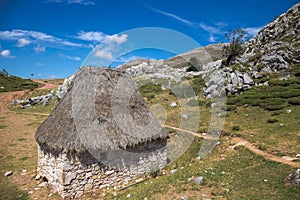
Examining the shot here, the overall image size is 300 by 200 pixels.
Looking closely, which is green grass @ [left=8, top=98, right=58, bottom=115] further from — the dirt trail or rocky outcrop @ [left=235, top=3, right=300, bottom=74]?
rocky outcrop @ [left=235, top=3, right=300, bottom=74]

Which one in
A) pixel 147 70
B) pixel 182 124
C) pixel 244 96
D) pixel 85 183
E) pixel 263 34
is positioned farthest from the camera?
pixel 147 70

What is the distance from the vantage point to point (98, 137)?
466 inches

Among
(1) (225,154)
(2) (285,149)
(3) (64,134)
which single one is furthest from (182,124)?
(3) (64,134)

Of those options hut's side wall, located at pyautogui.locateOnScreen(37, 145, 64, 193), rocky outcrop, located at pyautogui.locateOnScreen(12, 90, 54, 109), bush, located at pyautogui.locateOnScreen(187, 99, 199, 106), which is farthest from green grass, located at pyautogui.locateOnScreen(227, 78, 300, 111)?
rocky outcrop, located at pyautogui.locateOnScreen(12, 90, 54, 109)

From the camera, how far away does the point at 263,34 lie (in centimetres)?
6397

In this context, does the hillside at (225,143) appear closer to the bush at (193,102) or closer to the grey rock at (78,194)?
the bush at (193,102)

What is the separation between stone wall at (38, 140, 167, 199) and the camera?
11273 mm

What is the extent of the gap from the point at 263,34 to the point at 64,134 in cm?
6825

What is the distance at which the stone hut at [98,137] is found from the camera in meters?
11.4

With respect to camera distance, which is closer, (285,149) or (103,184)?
(103,184)

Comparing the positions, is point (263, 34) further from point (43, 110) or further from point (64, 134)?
point (64, 134)

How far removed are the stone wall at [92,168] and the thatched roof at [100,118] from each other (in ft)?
2.01

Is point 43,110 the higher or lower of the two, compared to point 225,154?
higher

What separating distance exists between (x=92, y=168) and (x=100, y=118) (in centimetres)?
279
